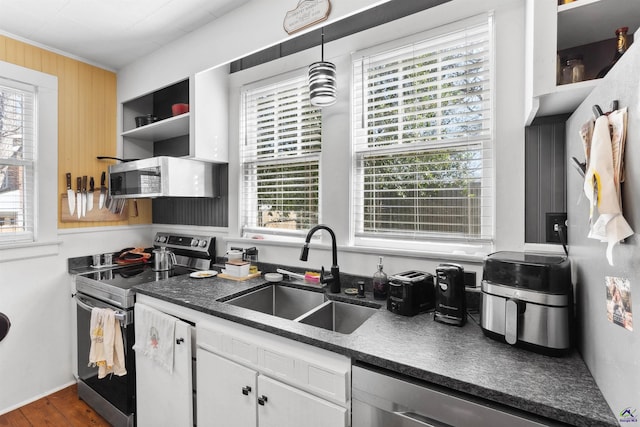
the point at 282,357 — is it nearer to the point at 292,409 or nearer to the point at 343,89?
the point at 292,409

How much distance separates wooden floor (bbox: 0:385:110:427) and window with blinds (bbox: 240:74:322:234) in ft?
5.47

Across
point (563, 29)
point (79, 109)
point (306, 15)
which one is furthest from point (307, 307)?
point (79, 109)

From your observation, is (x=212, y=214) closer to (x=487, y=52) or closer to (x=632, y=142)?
(x=487, y=52)

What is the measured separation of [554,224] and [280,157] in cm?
162

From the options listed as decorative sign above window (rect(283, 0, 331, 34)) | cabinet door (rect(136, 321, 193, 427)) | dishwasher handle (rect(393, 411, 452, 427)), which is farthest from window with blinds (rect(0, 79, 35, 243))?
dishwasher handle (rect(393, 411, 452, 427))

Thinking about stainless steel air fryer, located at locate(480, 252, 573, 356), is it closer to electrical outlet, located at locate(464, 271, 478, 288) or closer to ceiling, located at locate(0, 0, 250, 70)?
electrical outlet, located at locate(464, 271, 478, 288)

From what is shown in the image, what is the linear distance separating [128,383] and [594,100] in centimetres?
265

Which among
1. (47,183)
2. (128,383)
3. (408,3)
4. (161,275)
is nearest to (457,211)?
(408,3)

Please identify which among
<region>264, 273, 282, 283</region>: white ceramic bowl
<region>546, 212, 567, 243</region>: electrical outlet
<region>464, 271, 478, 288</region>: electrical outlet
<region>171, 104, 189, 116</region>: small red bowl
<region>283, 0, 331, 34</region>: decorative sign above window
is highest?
<region>283, 0, 331, 34</region>: decorative sign above window

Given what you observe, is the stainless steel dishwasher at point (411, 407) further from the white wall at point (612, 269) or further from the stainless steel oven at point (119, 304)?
the stainless steel oven at point (119, 304)

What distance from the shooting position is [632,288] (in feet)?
2.23

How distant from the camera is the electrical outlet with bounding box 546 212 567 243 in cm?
134

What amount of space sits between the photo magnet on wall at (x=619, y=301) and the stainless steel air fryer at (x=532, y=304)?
0.84 ft

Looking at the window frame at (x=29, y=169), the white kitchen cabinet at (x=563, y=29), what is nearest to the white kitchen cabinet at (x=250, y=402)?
the white kitchen cabinet at (x=563, y=29)
